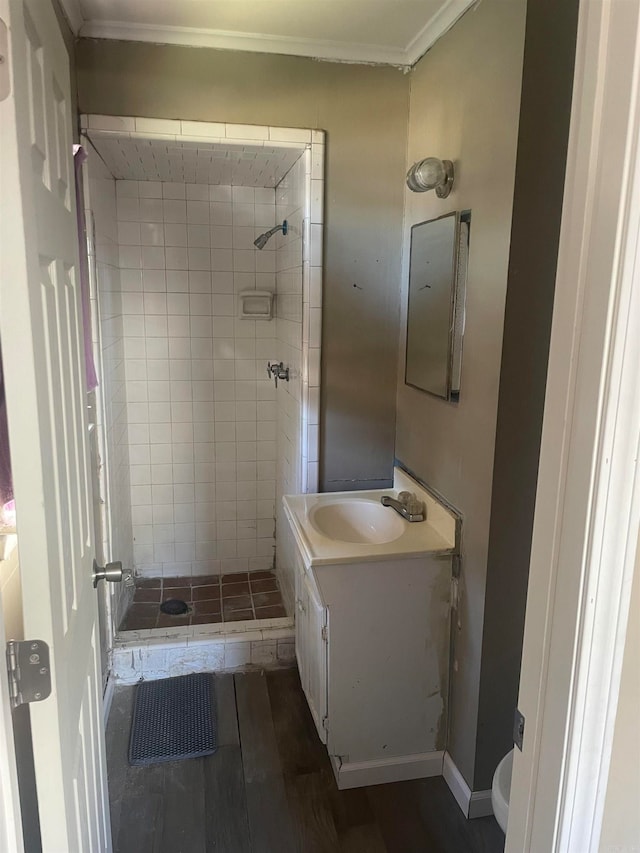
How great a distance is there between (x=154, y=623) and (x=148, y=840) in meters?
1.12

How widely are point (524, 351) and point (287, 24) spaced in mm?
1383

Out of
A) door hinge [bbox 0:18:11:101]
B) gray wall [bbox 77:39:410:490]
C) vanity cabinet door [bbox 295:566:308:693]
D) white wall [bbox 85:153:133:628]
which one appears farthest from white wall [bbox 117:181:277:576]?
door hinge [bbox 0:18:11:101]

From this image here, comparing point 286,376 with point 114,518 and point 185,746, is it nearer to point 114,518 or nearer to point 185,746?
point 114,518

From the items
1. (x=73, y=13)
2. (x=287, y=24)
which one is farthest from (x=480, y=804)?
(x=73, y=13)

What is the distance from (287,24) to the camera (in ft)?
6.82

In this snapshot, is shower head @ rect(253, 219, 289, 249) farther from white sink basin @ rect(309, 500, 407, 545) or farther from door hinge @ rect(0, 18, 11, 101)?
door hinge @ rect(0, 18, 11, 101)

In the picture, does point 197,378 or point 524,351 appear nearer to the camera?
point 524,351

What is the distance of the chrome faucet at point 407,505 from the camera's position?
2191mm

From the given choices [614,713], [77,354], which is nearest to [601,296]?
[614,713]

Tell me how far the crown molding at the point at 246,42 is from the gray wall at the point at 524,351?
34.6 inches

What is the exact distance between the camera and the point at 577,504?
30.7 inches

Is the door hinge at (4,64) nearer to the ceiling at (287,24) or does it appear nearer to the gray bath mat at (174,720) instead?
the ceiling at (287,24)

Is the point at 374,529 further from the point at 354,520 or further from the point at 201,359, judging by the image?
the point at 201,359

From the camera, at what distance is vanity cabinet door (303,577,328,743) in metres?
2.03
